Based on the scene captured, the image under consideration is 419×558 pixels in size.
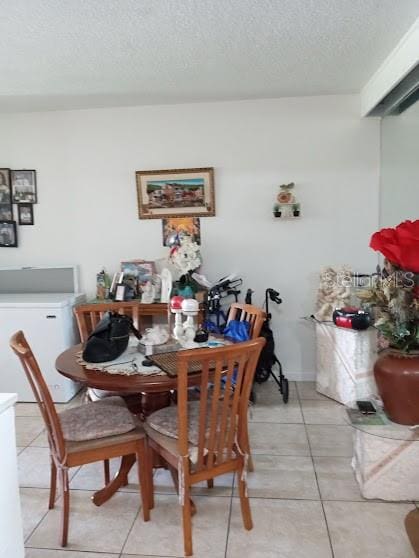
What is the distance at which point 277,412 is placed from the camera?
10.8ft

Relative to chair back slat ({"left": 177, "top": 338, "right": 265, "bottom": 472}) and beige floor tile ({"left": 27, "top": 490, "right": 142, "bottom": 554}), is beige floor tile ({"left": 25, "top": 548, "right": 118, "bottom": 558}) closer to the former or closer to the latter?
beige floor tile ({"left": 27, "top": 490, "right": 142, "bottom": 554})

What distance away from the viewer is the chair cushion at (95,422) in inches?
79.2

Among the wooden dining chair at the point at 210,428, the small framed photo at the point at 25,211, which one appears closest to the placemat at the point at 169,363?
the wooden dining chair at the point at 210,428

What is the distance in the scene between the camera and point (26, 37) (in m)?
2.39

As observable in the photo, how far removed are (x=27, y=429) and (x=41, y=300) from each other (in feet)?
3.35

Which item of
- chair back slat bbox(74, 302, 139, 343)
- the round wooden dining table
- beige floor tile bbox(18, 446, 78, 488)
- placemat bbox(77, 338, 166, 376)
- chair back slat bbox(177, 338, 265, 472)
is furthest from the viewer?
chair back slat bbox(74, 302, 139, 343)

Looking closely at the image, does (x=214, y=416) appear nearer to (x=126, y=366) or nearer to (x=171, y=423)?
(x=171, y=423)

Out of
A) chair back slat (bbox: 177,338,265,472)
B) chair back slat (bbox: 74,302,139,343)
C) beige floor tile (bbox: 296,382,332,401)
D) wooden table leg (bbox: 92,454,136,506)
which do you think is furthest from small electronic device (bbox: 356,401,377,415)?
chair back slat (bbox: 74,302,139,343)

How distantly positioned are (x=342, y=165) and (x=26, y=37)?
8.36 feet

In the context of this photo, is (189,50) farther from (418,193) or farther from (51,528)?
(51,528)

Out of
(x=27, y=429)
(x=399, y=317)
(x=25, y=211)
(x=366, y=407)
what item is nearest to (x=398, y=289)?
(x=399, y=317)

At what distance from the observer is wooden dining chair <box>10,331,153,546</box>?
1.88 m

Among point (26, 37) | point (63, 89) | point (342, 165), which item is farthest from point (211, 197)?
point (26, 37)

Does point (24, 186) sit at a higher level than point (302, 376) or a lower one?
higher
